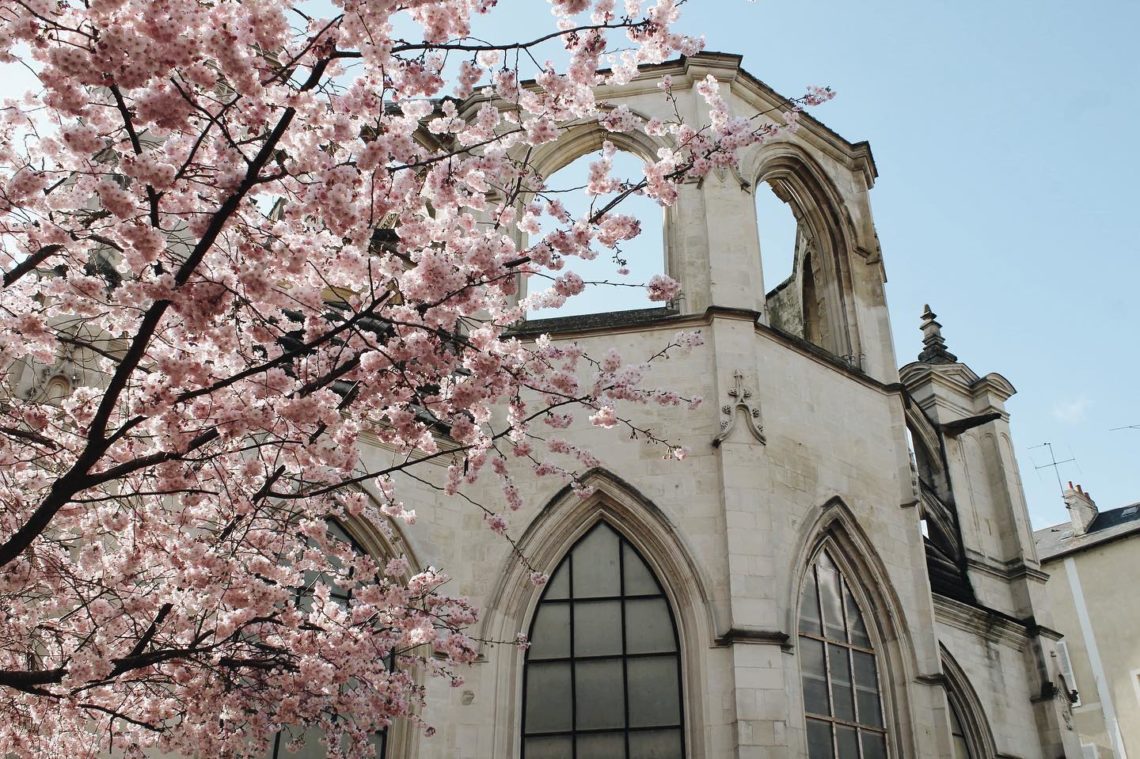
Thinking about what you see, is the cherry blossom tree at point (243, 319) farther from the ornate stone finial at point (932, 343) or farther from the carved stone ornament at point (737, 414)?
the ornate stone finial at point (932, 343)

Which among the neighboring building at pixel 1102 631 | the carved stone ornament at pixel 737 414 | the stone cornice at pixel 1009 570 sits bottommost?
the carved stone ornament at pixel 737 414

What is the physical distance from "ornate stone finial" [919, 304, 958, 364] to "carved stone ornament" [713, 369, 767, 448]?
7.30m

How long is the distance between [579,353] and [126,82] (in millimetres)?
2887

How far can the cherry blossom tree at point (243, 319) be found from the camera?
4598 millimetres

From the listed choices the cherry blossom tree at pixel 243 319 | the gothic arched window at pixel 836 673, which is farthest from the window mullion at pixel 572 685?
the cherry blossom tree at pixel 243 319

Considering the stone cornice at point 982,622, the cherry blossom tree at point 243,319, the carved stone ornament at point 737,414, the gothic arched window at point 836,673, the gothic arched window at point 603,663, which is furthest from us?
the stone cornice at point 982,622

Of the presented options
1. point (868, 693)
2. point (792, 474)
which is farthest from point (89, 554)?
point (868, 693)

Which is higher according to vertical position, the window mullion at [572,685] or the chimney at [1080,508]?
the chimney at [1080,508]

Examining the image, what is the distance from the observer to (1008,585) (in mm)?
14766

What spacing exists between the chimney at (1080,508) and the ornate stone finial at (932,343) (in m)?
10.2

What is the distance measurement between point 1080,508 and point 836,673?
18.1m

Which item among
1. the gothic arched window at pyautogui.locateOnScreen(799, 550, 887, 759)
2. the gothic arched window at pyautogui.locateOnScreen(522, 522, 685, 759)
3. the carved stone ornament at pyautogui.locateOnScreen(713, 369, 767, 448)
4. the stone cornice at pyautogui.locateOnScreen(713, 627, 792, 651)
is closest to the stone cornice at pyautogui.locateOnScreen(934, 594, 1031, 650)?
the gothic arched window at pyautogui.locateOnScreen(799, 550, 887, 759)

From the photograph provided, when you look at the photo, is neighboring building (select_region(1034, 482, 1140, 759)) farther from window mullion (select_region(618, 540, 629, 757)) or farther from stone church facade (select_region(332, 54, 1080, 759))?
window mullion (select_region(618, 540, 629, 757))

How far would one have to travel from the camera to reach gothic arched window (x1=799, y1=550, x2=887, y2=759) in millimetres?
9531
